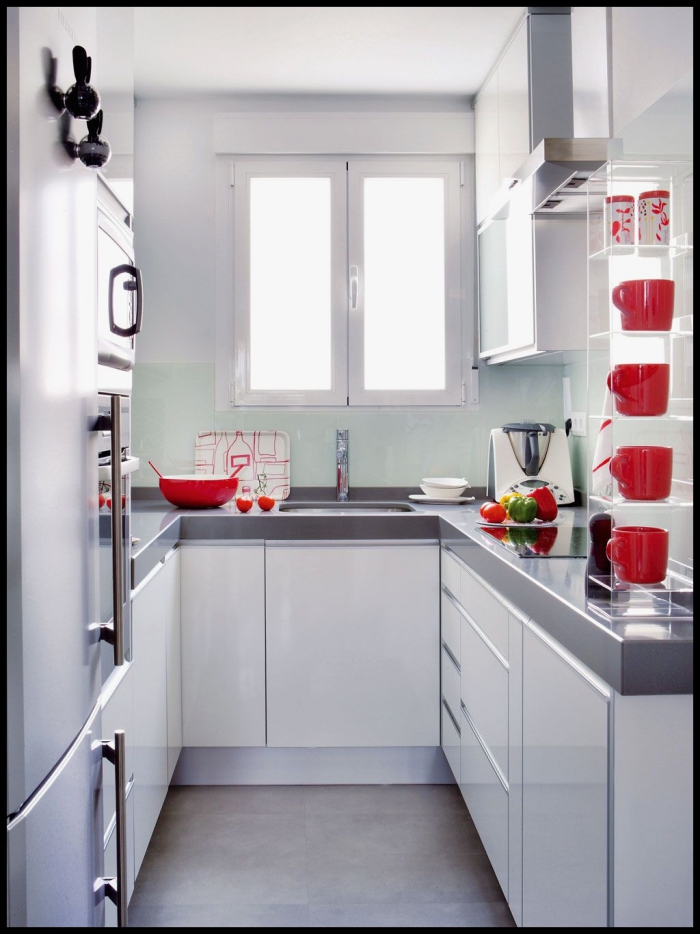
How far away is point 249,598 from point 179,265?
1465mm

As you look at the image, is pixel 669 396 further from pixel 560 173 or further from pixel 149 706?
pixel 149 706

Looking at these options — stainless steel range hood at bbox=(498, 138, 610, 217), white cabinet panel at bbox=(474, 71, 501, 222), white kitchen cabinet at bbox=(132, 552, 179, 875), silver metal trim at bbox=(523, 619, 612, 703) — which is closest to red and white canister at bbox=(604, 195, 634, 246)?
stainless steel range hood at bbox=(498, 138, 610, 217)

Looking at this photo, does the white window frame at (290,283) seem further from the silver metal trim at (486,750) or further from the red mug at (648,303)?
the red mug at (648,303)

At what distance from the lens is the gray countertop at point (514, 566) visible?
1.29 m

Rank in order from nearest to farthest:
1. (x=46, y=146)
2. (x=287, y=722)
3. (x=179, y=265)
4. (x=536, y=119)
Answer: (x=46, y=146) → (x=536, y=119) → (x=287, y=722) → (x=179, y=265)

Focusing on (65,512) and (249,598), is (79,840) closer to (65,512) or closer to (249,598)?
(65,512)

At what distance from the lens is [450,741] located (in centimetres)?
284

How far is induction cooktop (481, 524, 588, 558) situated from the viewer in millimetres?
2125

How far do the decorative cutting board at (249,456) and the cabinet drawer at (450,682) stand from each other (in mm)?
1024

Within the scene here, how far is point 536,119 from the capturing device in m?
2.60

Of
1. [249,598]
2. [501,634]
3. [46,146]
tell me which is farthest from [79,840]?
[249,598]

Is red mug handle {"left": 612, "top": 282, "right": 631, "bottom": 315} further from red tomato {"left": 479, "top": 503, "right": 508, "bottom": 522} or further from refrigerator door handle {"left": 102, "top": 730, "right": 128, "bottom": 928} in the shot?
red tomato {"left": 479, "top": 503, "right": 508, "bottom": 522}

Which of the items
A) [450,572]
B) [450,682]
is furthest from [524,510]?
[450,682]

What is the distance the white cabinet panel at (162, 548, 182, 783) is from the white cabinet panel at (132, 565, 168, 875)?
0.07m
